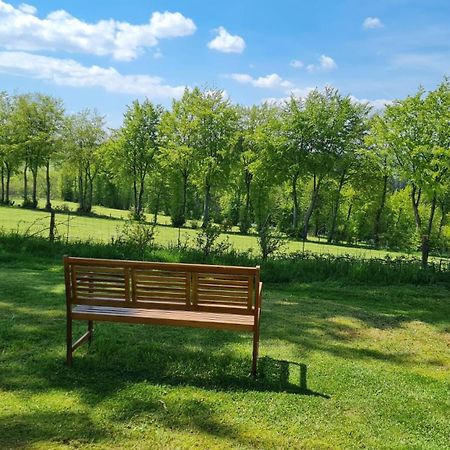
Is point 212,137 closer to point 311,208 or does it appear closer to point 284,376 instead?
point 311,208

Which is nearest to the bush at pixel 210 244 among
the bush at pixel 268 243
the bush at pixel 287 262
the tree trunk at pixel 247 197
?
the bush at pixel 287 262

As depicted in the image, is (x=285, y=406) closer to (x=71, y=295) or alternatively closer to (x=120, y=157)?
(x=71, y=295)

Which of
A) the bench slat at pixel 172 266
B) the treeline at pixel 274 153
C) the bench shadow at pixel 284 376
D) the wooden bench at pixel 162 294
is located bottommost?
the bench shadow at pixel 284 376

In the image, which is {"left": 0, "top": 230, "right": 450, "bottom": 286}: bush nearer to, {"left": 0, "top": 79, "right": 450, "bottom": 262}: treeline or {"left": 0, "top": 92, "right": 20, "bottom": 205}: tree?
{"left": 0, "top": 79, "right": 450, "bottom": 262}: treeline

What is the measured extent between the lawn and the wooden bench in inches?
20.7

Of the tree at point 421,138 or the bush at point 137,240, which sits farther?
the tree at point 421,138

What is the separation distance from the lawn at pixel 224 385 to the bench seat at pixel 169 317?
557 millimetres

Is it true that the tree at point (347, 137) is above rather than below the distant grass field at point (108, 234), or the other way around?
above

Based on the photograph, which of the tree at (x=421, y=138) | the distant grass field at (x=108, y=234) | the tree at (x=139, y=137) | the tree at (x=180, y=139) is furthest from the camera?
the tree at (x=139, y=137)

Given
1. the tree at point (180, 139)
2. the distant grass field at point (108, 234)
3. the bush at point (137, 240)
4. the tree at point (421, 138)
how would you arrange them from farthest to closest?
the tree at point (180, 139) < the tree at point (421, 138) < the distant grass field at point (108, 234) < the bush at point (137, 240)

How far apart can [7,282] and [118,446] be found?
21.6 ft

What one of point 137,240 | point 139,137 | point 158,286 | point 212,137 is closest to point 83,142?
point 139,137

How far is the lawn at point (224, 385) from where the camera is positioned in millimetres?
3678

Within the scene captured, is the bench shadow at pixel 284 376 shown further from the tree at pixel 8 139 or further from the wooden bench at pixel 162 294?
the tree at pixel 8 139
